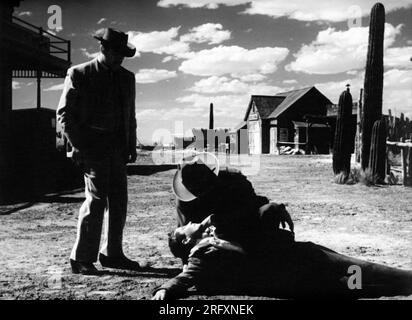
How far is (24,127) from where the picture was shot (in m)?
12.4

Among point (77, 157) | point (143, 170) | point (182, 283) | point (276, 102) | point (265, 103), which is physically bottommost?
point (182, 283)

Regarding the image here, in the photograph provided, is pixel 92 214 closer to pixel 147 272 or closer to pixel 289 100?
pixel 147 272

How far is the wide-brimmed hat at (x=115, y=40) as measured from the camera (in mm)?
3408

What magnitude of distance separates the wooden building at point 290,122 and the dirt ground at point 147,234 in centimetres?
2383

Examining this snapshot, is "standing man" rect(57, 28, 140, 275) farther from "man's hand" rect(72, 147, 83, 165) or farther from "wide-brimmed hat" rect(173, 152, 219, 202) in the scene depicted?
"wide-brimmed hat" rect(173, 152, 219, 202)

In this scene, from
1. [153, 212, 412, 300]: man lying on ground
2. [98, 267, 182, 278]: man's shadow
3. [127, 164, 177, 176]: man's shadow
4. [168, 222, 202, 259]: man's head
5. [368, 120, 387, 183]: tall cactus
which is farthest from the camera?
[127, 164, 177, 176]: man's shadow

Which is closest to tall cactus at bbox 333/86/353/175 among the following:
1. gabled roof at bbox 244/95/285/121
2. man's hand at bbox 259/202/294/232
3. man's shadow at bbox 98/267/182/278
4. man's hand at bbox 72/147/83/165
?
man's shadow at bbox 98/267/182/278

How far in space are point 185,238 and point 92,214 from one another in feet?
2.51

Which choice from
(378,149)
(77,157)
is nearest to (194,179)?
(77,157)

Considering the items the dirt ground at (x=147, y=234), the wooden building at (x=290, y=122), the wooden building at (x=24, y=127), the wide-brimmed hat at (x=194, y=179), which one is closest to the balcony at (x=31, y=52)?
the wooden building at (x=24, y=127)

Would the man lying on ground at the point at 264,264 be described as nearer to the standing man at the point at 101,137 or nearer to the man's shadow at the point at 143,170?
the standing man at the point at 101,137

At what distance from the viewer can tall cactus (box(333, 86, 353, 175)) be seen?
12.6 m

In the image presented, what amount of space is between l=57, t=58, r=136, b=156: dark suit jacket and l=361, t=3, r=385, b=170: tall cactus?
1041cm
